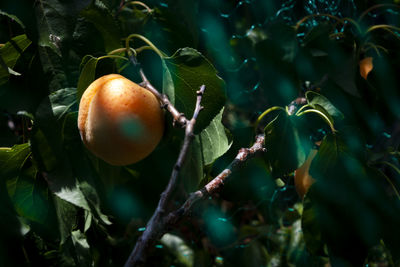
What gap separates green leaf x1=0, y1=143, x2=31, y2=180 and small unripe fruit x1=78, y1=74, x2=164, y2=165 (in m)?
0.16

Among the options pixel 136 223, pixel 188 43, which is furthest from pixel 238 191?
pixel 136 223

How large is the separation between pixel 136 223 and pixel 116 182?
485 millimetres

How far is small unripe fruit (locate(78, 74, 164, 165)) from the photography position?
1.52ft

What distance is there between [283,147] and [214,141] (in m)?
0.10

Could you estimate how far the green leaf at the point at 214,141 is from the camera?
53 cm

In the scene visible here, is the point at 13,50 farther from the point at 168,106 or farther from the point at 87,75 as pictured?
the point at 168,106

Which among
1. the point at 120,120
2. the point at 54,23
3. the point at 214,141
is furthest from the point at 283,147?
the point at 54,23

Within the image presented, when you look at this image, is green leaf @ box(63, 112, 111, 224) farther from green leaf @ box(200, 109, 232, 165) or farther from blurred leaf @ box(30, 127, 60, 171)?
green leaf @ box(200, 109, 232, 165)

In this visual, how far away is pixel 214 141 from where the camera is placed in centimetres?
54

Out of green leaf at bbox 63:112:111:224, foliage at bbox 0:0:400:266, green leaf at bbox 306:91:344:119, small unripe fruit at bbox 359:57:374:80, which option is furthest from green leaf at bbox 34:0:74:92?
small unripe fruit at bbox 359:57:374:80

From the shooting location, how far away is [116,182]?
2.22ft

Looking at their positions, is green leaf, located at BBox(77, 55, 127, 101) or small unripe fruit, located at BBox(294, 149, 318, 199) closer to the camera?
green leaf, located at BBox(77, 55, 127, 101)

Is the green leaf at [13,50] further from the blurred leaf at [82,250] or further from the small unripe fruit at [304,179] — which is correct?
the small unripe fruit at [304,179]

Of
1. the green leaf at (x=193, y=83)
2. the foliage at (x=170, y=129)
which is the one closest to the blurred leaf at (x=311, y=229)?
the foliage at (x=170, y=129)
